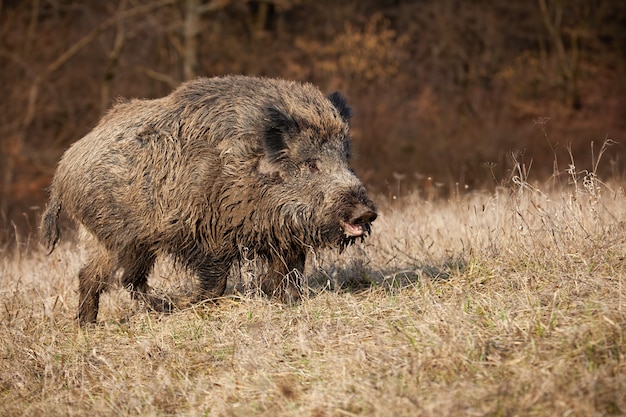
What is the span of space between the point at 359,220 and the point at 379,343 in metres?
1.13

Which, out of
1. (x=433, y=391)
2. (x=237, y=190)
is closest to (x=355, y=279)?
(x=237, y=190)

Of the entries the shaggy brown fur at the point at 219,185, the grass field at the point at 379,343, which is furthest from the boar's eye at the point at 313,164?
the grass field at the point at 379,343

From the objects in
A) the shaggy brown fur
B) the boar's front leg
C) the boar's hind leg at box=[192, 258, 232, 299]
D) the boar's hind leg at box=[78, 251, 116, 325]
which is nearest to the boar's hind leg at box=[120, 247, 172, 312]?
the shaggy brown fur

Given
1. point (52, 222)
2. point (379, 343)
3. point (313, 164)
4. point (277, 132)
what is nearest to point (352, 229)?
point (313, 164)

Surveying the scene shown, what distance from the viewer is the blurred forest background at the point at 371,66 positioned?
58.1 feet

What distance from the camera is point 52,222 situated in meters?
6.11

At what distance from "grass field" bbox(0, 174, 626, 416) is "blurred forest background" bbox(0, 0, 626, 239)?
1008 centimetres

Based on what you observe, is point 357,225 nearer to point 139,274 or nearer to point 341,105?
point 341,105

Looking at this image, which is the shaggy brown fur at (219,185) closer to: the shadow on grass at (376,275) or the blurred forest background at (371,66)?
the shadow on grass at (376,275)

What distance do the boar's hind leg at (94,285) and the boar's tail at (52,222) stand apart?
47 cm

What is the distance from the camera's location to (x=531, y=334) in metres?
3.81

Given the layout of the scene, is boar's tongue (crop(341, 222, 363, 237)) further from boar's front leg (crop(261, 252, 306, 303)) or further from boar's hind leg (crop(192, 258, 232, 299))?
boar's hind leg (crop(192, 258, 232, 299))

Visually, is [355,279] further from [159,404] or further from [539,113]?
[539,113]

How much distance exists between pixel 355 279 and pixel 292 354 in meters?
1.74
